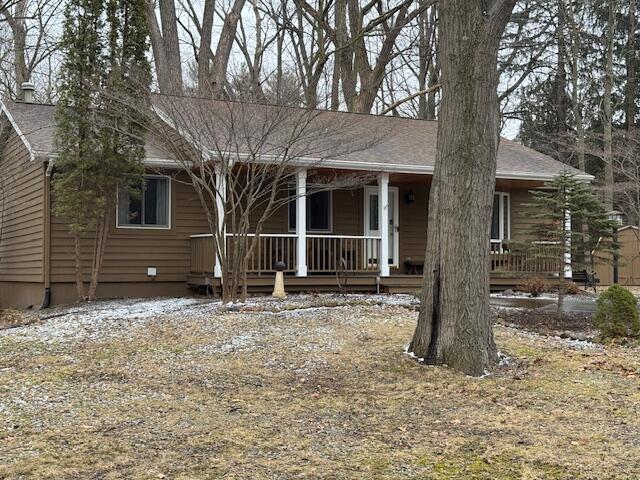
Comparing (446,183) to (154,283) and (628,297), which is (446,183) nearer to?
(628,297)

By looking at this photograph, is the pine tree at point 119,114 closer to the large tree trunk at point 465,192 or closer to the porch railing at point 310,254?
the porch railing at point 310,254

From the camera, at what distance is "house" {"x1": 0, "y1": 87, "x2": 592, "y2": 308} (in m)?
13.2

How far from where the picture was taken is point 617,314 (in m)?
8.61

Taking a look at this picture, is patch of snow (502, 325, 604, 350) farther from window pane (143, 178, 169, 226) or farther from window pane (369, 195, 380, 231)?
window pane (143, 178, 169, 226)

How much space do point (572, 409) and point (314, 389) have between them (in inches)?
84.5

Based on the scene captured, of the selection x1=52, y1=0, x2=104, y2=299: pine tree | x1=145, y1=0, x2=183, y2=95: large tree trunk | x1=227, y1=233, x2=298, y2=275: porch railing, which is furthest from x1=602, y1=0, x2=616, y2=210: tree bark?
x1=52, y1=0, x2=104, y2=299: pine tree

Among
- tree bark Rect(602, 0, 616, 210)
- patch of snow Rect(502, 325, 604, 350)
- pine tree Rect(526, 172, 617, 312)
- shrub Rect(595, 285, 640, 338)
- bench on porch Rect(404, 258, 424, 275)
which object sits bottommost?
patch of snow Rect(502, 325, 604, 350)

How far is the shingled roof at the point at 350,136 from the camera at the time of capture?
1155cm

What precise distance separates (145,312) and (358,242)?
484 cm

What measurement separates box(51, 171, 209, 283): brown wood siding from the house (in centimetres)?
2

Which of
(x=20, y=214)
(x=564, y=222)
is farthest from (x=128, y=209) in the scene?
(x=564, y=222)

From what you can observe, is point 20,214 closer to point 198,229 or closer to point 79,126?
point 79,126

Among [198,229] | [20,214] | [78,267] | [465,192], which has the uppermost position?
[20,214]

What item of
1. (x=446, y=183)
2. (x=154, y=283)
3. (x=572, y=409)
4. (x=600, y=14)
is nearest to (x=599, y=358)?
(x=572, y=409)
